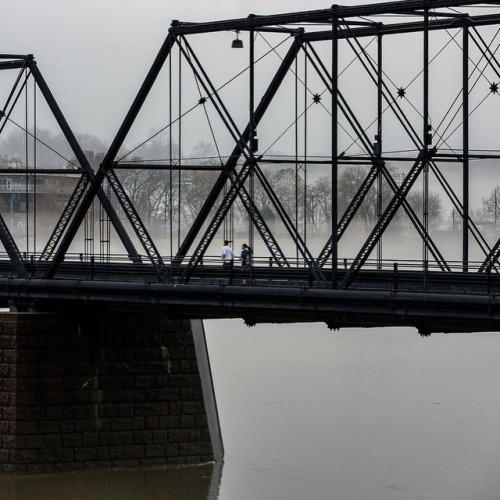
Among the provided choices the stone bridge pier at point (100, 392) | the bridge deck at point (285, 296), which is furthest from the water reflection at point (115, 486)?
A: the bridge deck at point (285, 296)

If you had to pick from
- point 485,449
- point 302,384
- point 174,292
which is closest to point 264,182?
point 174,292

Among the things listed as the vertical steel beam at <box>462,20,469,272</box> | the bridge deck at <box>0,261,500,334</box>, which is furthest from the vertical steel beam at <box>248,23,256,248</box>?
the vertical steel beam at <box>462,20,469,272</box>

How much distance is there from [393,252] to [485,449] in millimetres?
80012

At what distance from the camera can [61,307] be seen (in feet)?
133

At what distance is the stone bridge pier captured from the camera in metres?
39.8

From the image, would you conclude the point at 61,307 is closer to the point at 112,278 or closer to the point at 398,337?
the point at 112,278

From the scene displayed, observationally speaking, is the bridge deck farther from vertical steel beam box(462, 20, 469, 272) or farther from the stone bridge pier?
vertical steel beam box(462, 20, 469, 272)

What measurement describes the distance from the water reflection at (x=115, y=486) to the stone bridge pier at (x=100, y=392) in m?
0.22

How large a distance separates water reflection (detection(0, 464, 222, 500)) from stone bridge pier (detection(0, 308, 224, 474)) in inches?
8.6

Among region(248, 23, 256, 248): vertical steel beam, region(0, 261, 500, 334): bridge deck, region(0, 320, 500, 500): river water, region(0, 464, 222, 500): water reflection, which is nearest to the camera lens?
region(0, 261, 500, 334): bridge deck

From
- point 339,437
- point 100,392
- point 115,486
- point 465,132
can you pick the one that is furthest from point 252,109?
point 339,437

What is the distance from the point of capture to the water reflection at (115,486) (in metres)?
39.4

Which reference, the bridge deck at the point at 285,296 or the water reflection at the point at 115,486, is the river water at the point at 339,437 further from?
the bridge deck at the point at 285,296

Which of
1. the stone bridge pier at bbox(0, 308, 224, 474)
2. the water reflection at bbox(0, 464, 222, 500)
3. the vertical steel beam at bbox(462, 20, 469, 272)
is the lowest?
the water reflection at bbox(0, 464, 222, 500)
